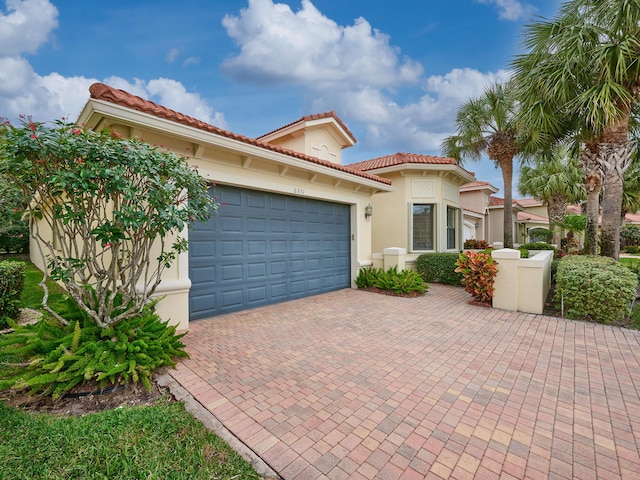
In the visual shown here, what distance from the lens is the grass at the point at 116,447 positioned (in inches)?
82.9

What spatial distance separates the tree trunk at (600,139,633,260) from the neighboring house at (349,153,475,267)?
4439mm

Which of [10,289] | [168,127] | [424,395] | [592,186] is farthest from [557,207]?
[10,289]

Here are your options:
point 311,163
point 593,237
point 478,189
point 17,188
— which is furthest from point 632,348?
point 478,189

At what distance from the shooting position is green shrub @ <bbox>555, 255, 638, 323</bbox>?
19.1ft

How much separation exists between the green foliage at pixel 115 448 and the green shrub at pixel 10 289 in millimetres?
3781

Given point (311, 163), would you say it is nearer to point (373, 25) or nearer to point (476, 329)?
point (476, 329)

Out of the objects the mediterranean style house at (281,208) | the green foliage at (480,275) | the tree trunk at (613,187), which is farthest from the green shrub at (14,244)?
the tree trunk at (613,187)

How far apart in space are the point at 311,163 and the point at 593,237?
934cm

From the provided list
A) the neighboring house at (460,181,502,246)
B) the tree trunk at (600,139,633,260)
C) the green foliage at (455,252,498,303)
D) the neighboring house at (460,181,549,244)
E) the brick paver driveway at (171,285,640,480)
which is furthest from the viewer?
the neighboring house at (460,181,549,244)

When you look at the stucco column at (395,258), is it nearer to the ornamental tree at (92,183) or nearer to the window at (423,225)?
the window at (423,225)

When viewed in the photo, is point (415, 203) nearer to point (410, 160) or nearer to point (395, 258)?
point (410, 160)

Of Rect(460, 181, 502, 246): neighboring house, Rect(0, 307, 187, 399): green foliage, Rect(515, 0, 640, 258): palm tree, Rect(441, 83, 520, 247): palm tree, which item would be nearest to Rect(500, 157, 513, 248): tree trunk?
Rect(441, 83, 520, 247): palm tree

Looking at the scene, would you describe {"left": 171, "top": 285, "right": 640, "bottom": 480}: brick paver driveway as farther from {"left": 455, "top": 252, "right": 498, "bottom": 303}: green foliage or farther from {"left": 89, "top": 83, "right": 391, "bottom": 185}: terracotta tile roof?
{"left": 89, "top": 83, "right": 391, "bottom": 185}: terracotta tile roof

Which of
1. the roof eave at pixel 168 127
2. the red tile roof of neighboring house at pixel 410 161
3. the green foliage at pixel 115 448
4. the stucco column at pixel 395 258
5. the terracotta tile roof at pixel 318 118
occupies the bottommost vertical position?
the green foliage at pixel 115 448
